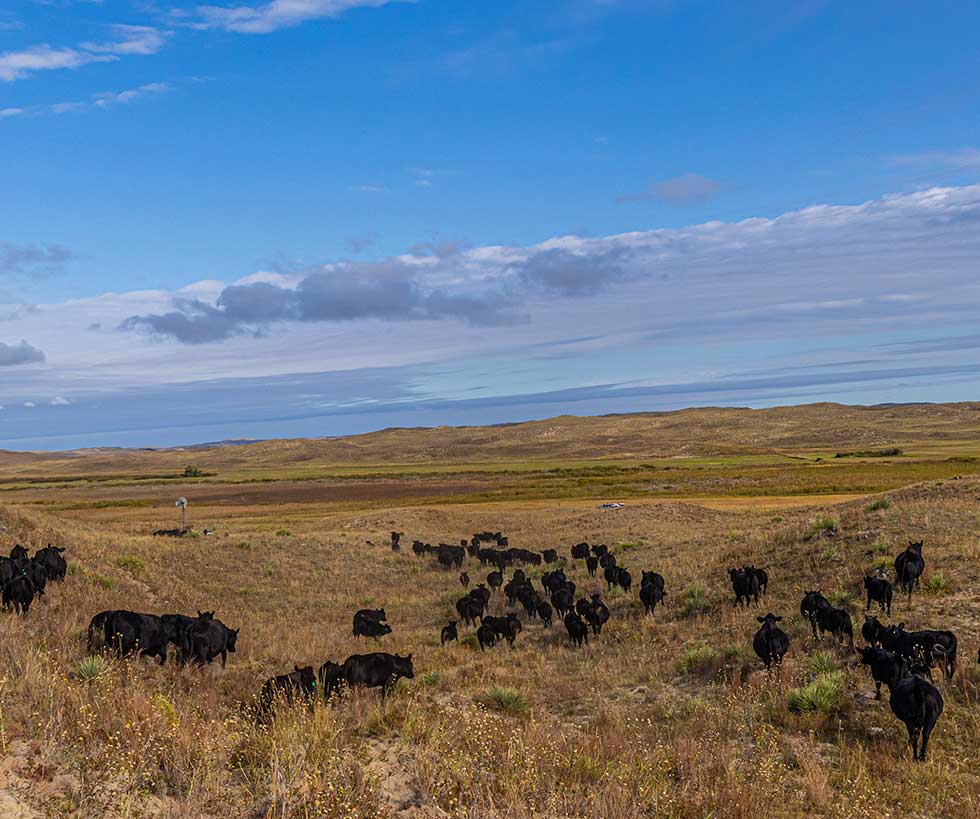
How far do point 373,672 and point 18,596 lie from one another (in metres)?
8.10

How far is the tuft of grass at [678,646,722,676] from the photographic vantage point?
12.7 m

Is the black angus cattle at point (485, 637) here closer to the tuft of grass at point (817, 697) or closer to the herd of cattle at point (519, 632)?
the herd of cattle at point (519, 632)

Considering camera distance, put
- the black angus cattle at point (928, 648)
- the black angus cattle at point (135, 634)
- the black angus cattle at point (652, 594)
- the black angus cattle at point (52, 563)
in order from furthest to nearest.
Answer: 1. the black angus cattle at point (652, 594)
2. the black angus cattle at point (52, 563)
3. the black angus cattle at point (135, 634)
4. the black angus cattle at point (928, 648)

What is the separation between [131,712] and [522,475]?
105900 mm

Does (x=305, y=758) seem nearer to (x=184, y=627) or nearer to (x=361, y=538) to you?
(x=184, y=627)

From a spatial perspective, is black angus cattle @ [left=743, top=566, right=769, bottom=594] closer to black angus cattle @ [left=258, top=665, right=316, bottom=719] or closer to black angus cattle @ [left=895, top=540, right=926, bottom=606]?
black angus cattle @ [left=895, top=540, right=926, bottom=606]

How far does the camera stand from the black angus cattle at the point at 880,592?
44.8 feet

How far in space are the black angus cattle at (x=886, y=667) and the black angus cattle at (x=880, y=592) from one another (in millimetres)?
3850

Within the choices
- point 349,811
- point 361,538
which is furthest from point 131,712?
point 361,538

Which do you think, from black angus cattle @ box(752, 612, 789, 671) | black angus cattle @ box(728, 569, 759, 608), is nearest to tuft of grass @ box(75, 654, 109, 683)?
black angus cattle @ box(752, 612, 789, 671)

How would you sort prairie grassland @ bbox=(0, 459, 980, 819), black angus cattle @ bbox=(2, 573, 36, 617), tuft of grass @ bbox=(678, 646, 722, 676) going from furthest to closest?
black angus cattle @ bbox=(2, 573, 36, 617)
tuft of grass @ bbox=(678, 646, 722, 676)
prairie grassland @ bbox=(0, 459, 980, 819)

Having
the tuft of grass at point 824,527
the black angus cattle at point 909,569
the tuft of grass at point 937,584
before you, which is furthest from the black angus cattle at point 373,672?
the tuft of grass at point 824,527

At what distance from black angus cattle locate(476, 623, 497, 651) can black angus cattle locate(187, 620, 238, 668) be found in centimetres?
581

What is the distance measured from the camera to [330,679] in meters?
10.7
